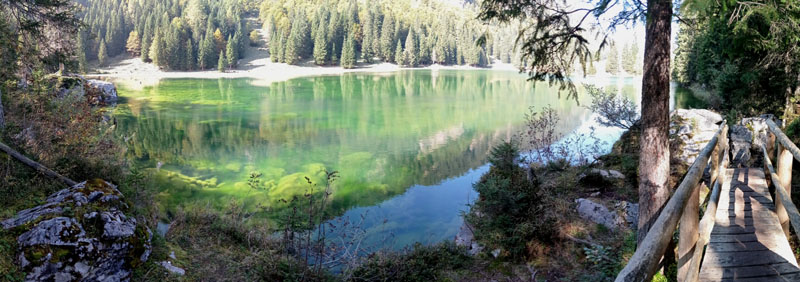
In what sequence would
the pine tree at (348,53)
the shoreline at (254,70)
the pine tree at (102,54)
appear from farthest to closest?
the pine tree at (348,53), the pine tree at (102,54), the shoreline at (254,70)

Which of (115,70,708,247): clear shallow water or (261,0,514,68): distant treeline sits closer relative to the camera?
(115,70,708,247): clear shallow water

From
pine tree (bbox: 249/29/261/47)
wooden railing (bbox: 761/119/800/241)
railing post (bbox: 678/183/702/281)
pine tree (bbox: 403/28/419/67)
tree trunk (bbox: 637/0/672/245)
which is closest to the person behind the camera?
railing post (bbox: 678/183/702/281)

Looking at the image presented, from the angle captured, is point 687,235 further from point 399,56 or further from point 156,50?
point 399,56

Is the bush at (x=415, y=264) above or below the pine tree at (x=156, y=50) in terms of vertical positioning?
below

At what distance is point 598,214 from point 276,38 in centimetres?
9432

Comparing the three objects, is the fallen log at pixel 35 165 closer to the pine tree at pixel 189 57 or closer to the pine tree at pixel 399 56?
the pine tree at pixel 189 57

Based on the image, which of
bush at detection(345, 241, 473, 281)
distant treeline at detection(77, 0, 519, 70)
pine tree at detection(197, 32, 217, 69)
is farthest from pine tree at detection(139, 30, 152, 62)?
bush at detection(345, 241, 473, 281)

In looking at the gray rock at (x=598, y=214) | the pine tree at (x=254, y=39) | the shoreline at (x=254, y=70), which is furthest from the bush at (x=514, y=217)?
the pine tree at (x=254, y=39)

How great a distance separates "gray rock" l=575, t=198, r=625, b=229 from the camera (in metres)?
6.98

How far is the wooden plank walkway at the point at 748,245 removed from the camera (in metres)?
2.86

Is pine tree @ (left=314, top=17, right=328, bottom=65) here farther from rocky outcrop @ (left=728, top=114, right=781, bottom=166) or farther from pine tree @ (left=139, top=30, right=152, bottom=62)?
rocky outcrop @ (left=728, top=114, right=781, bottom=166)

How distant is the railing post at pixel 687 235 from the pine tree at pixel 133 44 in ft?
352

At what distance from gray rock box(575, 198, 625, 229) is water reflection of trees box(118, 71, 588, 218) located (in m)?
2.53

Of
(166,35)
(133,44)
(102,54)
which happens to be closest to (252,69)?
(166,35)
